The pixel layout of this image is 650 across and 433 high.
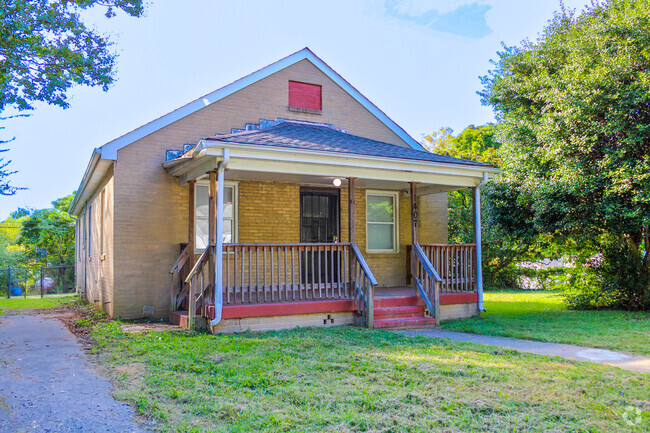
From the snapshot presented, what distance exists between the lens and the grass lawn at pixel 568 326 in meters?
7.67

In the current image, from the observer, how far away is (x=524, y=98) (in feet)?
43.7

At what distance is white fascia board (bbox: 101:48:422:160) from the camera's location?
9875 millimetres

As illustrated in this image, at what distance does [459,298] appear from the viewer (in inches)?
412

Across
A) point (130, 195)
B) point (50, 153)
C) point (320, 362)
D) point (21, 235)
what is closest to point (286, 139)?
point (130, 195)

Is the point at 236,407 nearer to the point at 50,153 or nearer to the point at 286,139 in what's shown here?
the point at 286,139

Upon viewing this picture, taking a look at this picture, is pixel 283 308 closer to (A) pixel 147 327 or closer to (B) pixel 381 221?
(A) pixel 147 327

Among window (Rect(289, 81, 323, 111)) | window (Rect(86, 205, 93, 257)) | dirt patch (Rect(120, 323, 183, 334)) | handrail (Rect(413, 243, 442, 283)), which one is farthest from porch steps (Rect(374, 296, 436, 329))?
window (Rect(86, 205, 93, 257))

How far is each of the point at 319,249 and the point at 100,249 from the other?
6138 mm

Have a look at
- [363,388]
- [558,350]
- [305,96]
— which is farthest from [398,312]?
[305,96]

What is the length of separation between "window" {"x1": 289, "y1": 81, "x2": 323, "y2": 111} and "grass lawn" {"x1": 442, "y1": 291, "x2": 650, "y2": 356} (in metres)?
5.98

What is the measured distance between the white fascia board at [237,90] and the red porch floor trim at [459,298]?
173 inches

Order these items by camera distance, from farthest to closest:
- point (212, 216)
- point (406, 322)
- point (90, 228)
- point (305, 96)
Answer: point (90, 228) < point (305, 96) < point (406, 322) < point (212, 216)

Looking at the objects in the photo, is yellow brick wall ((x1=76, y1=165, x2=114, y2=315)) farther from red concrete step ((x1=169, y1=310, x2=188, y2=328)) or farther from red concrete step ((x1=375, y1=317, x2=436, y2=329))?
red concrete step ((x1=375, y1=317, x2=436, y2=329))

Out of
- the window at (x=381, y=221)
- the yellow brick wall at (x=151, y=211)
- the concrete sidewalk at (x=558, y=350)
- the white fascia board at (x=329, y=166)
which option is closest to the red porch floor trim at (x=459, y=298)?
the concrete sidewalk at (x=558, y=350)
